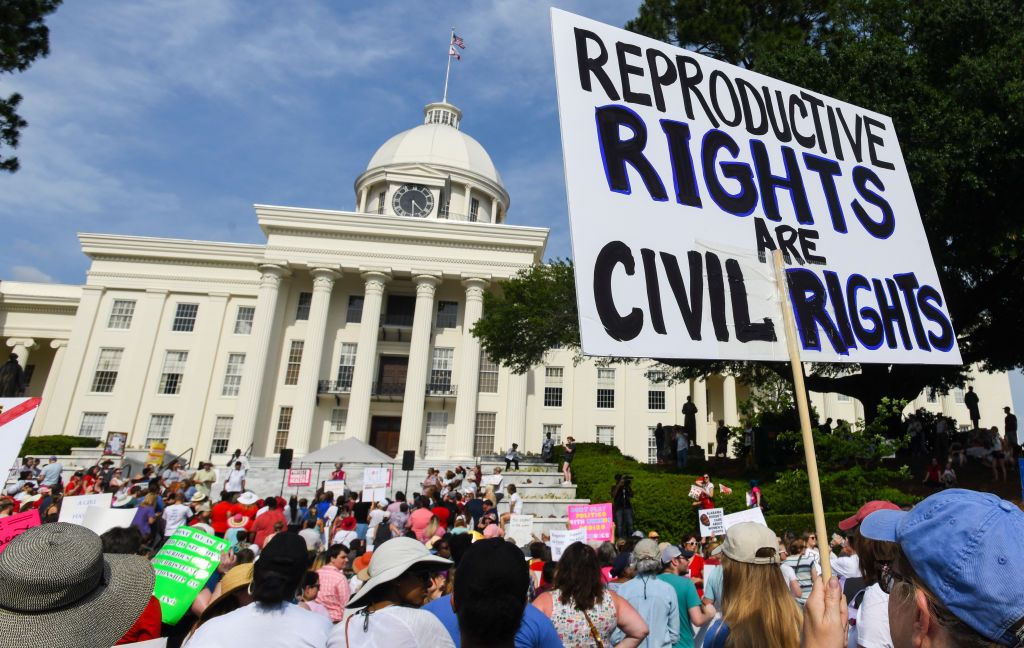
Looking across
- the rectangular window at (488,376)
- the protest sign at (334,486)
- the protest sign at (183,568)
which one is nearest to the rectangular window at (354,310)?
the rectangular window at (488,376)

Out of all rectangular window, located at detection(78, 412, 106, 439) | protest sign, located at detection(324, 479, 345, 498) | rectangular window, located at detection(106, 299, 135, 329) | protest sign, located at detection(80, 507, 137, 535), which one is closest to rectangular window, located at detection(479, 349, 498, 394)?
protest sign, located at detection(324, 479, 345, 498)

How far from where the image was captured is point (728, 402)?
142 ft

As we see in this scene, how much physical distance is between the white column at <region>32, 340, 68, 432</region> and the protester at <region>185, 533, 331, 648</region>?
1669 inches

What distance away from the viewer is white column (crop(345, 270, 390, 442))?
34.9 metres

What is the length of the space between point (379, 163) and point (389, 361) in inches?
819

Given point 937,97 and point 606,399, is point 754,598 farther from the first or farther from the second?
point 606,399

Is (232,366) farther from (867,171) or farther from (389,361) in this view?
(867,171)

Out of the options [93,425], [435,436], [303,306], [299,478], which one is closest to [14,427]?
[299,478]

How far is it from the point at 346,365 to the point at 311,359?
268 centimetres

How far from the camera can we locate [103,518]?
6.84m

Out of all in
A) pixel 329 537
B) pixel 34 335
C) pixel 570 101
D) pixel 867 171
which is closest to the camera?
pixel 570 101

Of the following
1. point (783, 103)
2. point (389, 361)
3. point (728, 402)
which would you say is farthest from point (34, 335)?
point (783, 103)

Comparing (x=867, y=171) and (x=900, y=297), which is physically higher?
(x=867, y=171)

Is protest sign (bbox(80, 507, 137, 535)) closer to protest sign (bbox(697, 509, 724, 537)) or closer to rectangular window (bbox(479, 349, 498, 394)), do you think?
protest sign (bbox(697, 509, 724, 537))
